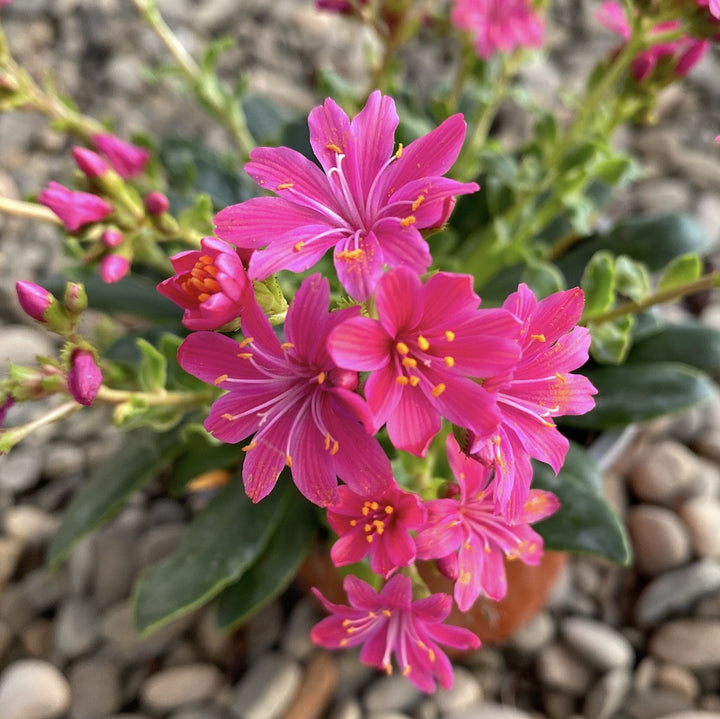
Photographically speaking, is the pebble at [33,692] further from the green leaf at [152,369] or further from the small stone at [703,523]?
the small stone at [703,523]

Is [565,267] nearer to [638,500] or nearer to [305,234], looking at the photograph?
[638,500]

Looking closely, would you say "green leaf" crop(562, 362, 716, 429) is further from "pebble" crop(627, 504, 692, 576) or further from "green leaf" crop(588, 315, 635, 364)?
"pebble" crop(627, 504, 692, 576)

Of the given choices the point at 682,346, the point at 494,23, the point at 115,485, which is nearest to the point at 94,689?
the point at 115,485

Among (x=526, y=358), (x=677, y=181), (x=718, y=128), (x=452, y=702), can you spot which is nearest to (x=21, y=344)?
(x=452, y=702)

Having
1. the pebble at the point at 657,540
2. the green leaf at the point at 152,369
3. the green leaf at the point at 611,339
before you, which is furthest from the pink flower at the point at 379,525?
the pebble at the point at 657,540

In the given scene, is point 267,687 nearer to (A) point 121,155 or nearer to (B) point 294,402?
(B) point 294,402

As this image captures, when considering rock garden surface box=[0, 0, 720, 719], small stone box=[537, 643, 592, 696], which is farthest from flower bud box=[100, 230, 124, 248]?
small stone box=[537, 643, 592, 696]
